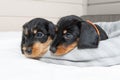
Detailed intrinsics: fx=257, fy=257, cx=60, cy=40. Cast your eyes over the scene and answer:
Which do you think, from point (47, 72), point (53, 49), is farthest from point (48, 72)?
point (53, 49)

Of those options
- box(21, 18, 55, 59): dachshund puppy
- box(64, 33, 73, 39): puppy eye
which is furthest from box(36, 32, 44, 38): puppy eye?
box(64, 33, 73, 39): puppy eye

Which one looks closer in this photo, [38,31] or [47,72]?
[47,72]

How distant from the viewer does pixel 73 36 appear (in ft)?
3.08

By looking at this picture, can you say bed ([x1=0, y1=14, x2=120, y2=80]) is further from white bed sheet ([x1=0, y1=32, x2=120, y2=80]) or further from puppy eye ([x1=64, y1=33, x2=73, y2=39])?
puppy eye ([x1=64, y1=33, x2=73, y2=39])

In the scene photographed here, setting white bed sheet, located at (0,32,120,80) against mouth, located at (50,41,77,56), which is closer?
white bed sheet, located at (0,32,120,80)

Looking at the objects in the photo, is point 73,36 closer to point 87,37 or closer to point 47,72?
point 87,37

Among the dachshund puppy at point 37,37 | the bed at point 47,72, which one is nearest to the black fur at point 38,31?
the dachshund puppy at point 37,37

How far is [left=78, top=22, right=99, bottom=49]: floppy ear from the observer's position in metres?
0.93

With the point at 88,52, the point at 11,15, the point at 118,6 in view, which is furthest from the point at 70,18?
the point at 118,6

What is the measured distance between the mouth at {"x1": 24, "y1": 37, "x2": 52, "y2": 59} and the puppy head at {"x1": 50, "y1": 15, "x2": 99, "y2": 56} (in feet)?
0.25

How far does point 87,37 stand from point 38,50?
19cm

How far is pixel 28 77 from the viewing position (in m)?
0.72

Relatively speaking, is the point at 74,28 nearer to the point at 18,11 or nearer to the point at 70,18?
the point at 70,18

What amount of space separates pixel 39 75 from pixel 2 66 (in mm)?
172
